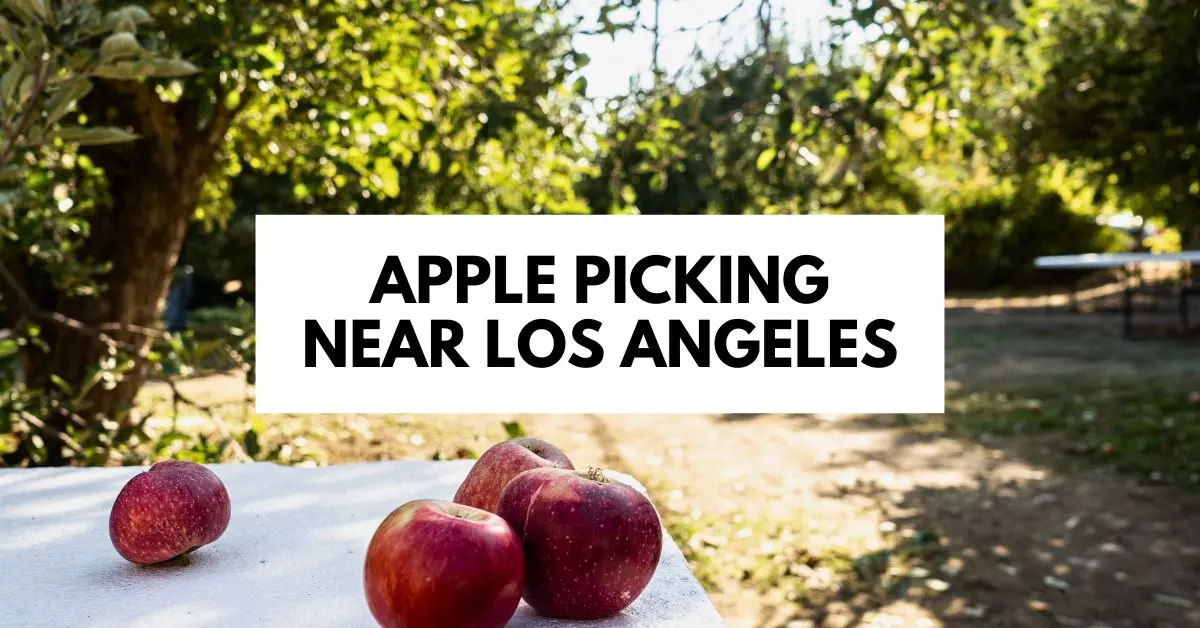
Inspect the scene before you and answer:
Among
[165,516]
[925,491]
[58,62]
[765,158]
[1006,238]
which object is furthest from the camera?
[1006,238]

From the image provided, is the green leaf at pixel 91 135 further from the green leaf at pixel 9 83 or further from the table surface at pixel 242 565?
the table surface at pixel 242 565

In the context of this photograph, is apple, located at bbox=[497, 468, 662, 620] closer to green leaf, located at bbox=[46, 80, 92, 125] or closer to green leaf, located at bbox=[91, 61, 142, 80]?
green leaf, located at bbox=[91, 61, 142, 80]

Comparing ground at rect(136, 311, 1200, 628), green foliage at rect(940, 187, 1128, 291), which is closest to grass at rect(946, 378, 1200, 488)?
ground at rect(136, 311, 1200, 628)

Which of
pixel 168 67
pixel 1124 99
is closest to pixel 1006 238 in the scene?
pixel 1124 99

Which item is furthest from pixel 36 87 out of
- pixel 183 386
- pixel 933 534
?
pixel 183 386

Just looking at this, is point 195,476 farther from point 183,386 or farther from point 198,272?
point 198,272

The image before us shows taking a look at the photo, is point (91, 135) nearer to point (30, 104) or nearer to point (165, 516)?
point (30, 104)

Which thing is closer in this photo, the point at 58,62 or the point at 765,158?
the point at 58,62
